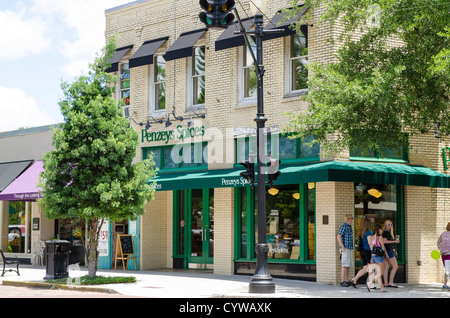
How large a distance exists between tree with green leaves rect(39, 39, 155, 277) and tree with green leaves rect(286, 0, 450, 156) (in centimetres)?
466

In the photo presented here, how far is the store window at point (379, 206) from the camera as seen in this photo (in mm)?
18672

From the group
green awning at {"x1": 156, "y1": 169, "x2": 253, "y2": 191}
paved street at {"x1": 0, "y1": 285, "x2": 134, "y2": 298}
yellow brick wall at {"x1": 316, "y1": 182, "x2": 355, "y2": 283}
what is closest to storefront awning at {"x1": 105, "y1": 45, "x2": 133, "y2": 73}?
green awning at {"x1": 156, "y1": 169, "x2": 253, "y2": 191}

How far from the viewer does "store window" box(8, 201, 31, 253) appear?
2727 centimetres

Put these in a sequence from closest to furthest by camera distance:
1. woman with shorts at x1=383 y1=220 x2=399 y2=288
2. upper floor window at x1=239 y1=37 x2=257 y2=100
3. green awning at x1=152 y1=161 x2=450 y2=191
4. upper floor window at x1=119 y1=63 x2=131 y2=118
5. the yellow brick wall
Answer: green awning at x1=152 y1=161 x2=450 y2=191 → woman with shorts at x1=383 y1=220 x2=399 y2=288 → the yellow brick wall → upper floor window at x1=239 y1=37 x2=257 y2=100 → upper floor window at x1=119 y1=63 x2=131 y2=118

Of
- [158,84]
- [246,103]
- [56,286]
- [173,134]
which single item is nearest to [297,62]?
[246,103]

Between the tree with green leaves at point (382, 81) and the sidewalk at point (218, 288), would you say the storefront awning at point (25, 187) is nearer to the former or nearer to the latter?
the sidewalk at point (218, 288)

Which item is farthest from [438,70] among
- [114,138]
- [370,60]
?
[114,138]

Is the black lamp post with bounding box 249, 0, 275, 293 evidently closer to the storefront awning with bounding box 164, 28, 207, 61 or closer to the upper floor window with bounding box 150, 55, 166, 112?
the storefront awning with bounding box 164, 28, 207, 61

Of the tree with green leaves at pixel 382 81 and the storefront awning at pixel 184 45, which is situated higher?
the storefront awning at pixel 184 45

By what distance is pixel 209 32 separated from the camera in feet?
71.0

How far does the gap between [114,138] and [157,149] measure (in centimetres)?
513

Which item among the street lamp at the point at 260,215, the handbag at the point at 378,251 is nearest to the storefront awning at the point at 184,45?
the street lamp at the point at 260,215

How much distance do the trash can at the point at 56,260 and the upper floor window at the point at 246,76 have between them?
22.4ft

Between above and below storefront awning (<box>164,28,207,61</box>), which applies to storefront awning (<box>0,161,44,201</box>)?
below
